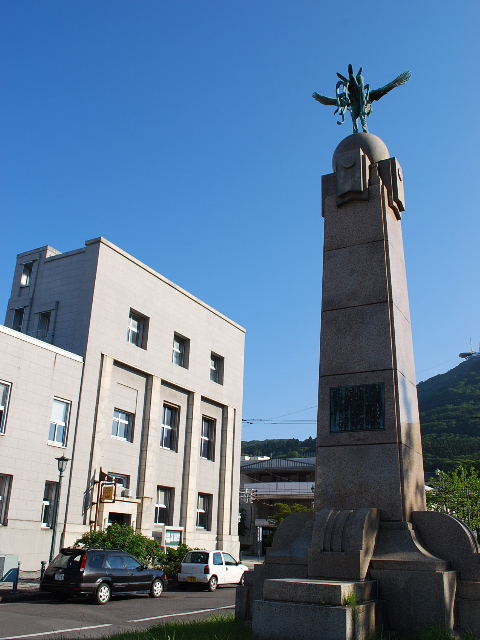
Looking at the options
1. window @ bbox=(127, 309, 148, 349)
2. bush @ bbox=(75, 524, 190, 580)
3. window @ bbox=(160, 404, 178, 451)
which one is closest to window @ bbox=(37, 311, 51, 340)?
window @ bbox=(127, 309, 148, 349)

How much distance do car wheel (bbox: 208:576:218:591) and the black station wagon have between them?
4.48 m

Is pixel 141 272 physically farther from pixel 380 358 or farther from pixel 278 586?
pixel 278 586

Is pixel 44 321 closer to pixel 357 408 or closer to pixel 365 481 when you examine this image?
pixel 357 408

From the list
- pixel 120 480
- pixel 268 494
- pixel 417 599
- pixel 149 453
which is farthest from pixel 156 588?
pixel 268 494

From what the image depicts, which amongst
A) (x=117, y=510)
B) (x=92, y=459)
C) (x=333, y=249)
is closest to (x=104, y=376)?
(x=92, y=459)

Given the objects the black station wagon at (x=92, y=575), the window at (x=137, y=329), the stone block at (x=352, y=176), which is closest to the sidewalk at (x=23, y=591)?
the black station wagon at (x=92, y=575)

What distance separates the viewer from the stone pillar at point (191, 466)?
30.2 meters

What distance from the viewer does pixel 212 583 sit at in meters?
22.4

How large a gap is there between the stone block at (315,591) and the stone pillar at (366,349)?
6.50 ft

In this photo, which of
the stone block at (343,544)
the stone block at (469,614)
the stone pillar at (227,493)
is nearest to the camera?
the stone block at (469,614)

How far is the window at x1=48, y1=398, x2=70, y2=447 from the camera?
24.0 meters

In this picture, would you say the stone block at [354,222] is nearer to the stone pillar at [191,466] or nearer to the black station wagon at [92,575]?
the black station wagon at [92,575]

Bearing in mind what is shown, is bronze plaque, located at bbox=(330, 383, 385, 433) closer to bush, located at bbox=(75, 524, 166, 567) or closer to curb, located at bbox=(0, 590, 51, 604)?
curb, located at bbox=(0, 590, 51, 604)

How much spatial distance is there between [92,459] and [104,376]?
3521 mm
